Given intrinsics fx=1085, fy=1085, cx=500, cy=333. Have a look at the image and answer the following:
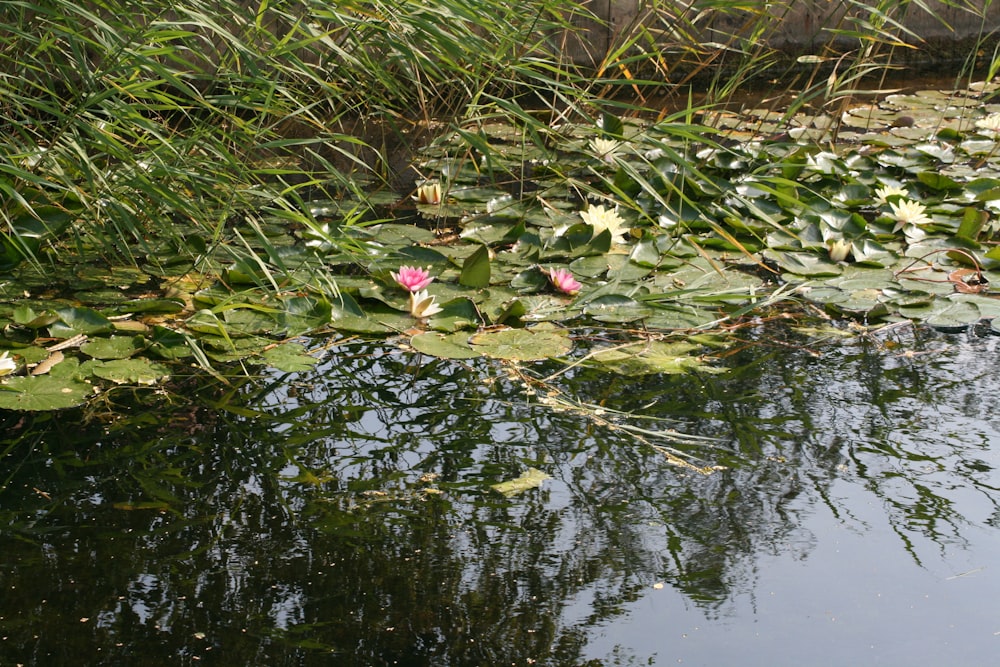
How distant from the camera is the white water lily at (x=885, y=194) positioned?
3.14 meters

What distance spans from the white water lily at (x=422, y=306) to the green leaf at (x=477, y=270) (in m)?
0.18

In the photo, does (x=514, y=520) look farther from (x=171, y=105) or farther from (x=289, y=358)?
(x=171, y=105)

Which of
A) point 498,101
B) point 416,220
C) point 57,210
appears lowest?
point 416,220

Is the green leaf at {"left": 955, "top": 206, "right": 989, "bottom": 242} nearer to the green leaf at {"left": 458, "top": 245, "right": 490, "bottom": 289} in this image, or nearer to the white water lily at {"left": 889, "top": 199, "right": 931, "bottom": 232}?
the white water lily at {"left": 889, "top": 199, "right": 931, "bottom": 232}

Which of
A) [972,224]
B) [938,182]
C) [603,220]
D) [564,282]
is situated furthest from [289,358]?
[938,182]

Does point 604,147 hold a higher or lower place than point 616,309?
higher

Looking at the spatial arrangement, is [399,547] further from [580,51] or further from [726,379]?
[580,51]

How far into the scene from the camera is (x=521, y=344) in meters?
2.30

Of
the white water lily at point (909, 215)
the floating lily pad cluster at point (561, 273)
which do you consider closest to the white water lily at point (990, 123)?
A: the floating lily pad cluster at point (561, 273)

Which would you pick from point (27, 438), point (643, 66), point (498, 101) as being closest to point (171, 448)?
point (27, 438)

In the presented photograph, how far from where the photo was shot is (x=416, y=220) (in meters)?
3.12

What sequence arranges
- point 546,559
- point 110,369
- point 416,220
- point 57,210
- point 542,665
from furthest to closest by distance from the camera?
1. point 416,220
2. point 57,210
3. point 110,369
4. point 546,559
5. point 542,665

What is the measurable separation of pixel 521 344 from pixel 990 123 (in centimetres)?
253

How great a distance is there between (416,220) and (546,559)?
171 centimetres
